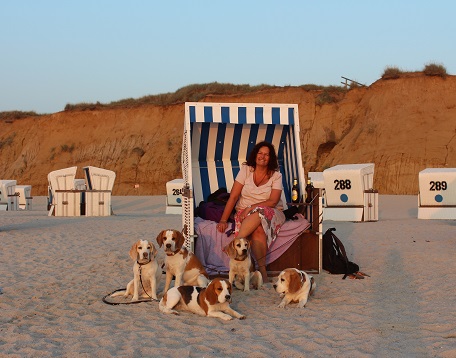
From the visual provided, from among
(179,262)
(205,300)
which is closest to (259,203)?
(179,262)

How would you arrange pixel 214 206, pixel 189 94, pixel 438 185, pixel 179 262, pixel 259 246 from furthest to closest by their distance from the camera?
pixel 189 94
pixel 438 185
pixel 214 206
pixel 259 246
pixel 179 262

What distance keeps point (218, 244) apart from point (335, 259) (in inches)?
62.8

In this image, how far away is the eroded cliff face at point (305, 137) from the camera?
31.8m

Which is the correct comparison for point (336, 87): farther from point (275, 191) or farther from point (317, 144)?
point (275, 191)

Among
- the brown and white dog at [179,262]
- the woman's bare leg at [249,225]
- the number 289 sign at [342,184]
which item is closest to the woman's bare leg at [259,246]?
the woman's bare leg at [249,225]

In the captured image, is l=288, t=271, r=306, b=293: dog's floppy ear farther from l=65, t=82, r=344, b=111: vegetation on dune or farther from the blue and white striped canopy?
l=65, t=82, r=344, b=111: vegetation on dune

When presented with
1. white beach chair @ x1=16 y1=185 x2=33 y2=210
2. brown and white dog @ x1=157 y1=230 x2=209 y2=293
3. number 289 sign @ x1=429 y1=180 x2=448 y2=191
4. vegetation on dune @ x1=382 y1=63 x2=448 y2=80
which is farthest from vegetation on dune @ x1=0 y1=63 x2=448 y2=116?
brown and white dog @ x1=157 y1=230 x2=209 y2=293

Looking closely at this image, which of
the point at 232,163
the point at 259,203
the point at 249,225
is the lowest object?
the point at 249,225

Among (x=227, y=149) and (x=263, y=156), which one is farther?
(x=227, y=149)

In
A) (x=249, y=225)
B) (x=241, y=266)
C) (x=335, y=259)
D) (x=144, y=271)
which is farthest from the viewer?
(x=335, y=259)

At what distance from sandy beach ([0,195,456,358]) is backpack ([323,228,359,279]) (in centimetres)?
19

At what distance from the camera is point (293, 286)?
20.3ft

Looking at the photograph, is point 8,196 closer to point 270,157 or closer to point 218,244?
point 218,244

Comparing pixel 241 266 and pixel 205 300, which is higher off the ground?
pixel 241 266
